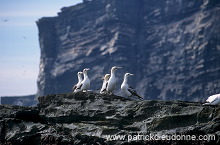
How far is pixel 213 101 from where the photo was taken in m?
26.1

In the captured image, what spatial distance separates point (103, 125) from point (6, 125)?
512cm

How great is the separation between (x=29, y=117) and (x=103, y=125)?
13.5 ft

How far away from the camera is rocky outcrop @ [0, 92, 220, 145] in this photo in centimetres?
2384

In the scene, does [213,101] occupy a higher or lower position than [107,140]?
higher

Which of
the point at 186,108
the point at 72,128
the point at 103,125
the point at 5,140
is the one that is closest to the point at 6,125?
the point at 5,140

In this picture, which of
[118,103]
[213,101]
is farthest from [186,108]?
[118,103]

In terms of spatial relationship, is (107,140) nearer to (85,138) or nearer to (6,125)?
(85,138)

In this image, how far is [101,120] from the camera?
87.1ft

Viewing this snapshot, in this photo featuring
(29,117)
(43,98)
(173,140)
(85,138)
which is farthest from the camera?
(43,98)

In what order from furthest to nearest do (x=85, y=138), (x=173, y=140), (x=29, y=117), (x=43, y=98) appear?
(x=43, y=98), (x=29, y=117), (x=85, y=138), (x=173, y=140)

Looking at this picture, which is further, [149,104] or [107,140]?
[149,104]

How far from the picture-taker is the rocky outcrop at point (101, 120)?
78.2 ft

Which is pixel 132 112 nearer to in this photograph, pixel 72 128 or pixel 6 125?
pixel 72 128

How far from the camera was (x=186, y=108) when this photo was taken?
2503cm
